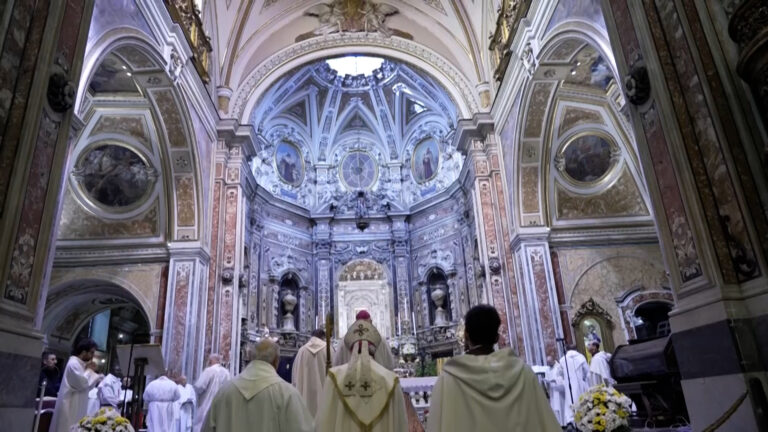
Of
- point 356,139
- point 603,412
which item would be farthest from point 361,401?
point 356,139

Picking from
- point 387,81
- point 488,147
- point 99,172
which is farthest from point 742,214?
point 387,81

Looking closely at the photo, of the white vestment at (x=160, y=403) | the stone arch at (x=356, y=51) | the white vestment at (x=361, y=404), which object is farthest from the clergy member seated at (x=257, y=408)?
the stone arch at (x=356, y=51)

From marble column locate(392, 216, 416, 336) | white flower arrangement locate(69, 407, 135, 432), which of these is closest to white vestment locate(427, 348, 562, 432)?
white flower arrangement locate(69, 407, 135, 432)

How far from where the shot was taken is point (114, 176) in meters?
12.2

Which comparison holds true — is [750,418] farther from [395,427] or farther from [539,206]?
[539,206]

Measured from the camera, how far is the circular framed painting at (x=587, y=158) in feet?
42.3

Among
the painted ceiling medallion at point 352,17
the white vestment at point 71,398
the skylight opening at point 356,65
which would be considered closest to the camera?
the white vestment at point 71,398

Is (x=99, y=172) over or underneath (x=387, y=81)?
underneath

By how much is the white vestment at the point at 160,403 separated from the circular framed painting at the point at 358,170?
13.3 m

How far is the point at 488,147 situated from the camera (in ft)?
46.8

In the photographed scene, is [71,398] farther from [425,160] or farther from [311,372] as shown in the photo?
[425,160]

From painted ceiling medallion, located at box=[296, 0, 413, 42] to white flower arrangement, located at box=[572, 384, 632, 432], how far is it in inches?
526

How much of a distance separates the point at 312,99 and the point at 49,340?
11.8 m

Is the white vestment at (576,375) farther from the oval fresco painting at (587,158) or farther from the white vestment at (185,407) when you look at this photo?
the white vestment at (185,407)
